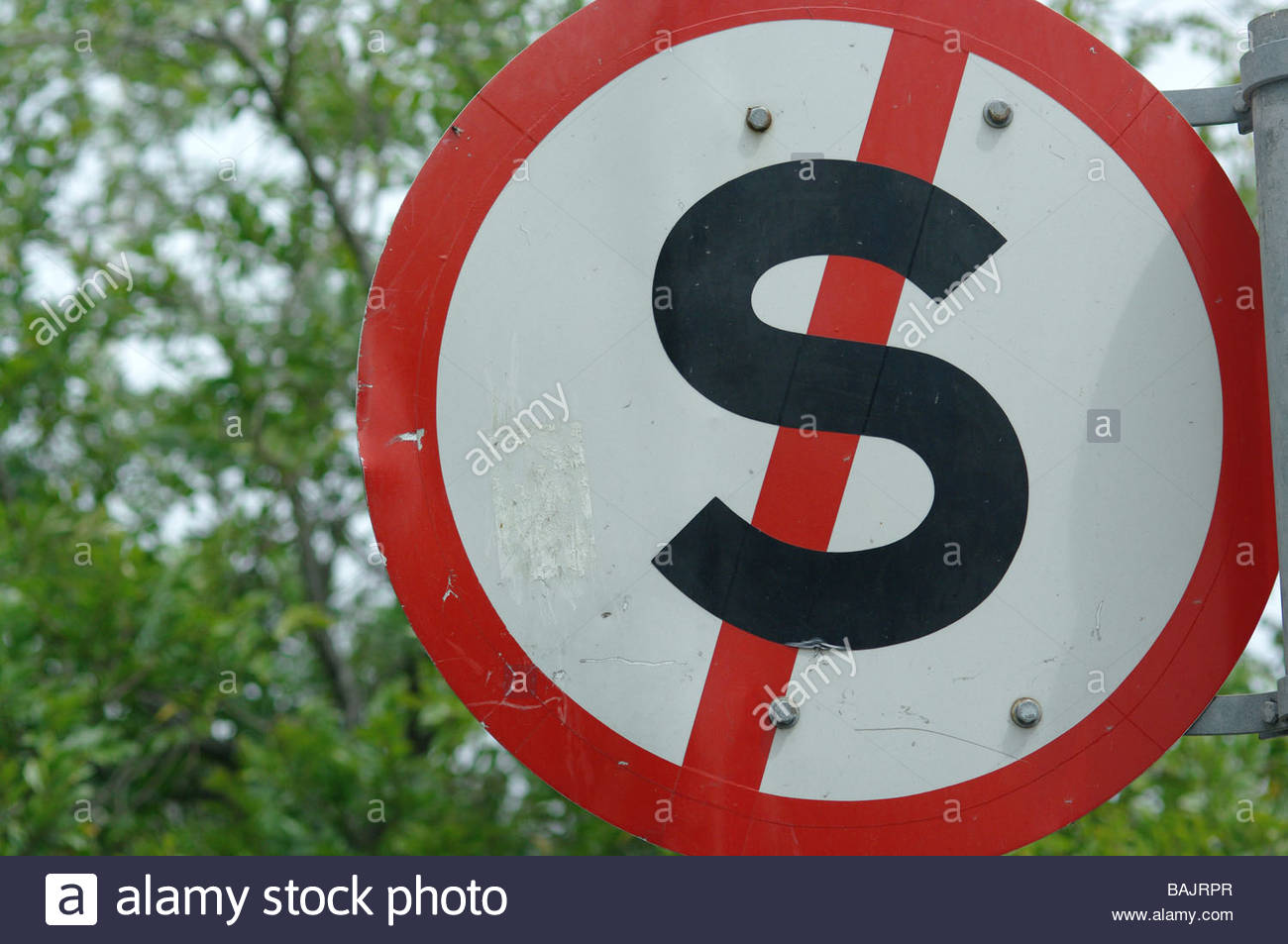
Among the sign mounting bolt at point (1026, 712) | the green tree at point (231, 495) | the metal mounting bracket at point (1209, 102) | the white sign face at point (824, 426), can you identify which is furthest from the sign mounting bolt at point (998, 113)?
the green tree at point (231, 495)

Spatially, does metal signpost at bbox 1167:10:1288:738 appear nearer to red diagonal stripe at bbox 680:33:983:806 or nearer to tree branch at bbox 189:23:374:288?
red diagonal stripe at bbox 680:33:983:806

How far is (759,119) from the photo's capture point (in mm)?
1256

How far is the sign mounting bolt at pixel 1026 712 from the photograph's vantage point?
3.91 ft

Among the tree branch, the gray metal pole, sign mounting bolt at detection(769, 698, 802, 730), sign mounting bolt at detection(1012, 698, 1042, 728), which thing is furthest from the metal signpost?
the tree branch

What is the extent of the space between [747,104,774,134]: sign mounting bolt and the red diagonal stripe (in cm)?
10

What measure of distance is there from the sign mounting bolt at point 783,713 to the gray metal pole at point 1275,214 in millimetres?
461

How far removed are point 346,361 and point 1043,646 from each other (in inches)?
146

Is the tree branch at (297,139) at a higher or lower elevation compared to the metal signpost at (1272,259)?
higher

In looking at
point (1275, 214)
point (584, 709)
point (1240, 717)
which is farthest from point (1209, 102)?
point (584, 709)

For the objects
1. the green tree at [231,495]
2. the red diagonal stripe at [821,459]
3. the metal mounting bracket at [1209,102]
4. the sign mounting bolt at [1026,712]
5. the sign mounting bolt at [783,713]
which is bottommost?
the sign mounting bolt at [1026,712]

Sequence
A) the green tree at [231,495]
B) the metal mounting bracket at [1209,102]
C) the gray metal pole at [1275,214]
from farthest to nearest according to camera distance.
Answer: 1. the green tree at [231,495]
2. the metal mounting bracket at [1209,102]
3. the gray metal pole at [1275,214]

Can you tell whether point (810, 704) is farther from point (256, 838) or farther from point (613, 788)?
point (256, 838)

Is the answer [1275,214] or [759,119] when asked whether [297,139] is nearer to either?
[759,119]

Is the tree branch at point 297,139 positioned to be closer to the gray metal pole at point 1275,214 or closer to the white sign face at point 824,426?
the white sign face at point 824,426
